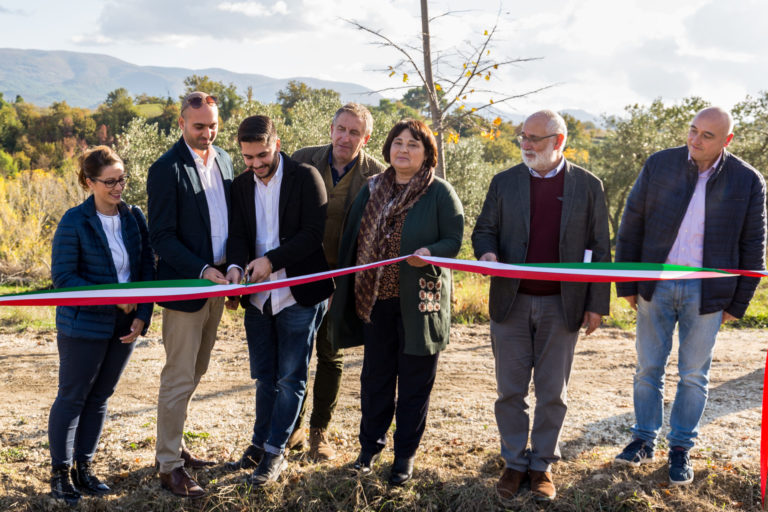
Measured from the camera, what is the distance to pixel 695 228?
155 inches

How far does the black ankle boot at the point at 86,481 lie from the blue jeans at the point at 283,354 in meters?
1.09

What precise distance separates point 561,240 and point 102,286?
9.30ft

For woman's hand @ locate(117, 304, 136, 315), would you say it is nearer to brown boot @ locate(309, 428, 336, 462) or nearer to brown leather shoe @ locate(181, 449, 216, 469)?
brown leather shoe @ locate(181, 449, 216, 469)

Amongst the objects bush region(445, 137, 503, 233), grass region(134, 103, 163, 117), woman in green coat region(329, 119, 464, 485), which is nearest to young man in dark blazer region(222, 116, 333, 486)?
woman in green coat region(329, 119, 464, 485)

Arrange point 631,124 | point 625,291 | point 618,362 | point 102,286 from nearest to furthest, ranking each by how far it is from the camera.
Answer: point 102,286
point 625,291
point 618,362
point 631,124

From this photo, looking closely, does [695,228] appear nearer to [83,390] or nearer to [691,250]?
[691,250]

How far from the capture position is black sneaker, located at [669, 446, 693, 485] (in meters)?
3.92

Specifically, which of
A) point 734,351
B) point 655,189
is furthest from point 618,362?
point 655,189

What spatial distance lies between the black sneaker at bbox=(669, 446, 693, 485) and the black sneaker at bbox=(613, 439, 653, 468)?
0.19m

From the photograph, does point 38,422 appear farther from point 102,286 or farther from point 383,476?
point 383,476

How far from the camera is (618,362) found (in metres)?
7.28

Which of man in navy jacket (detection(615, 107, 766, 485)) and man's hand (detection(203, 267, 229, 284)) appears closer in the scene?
man's hand (detection(203, 267, 229, 284))

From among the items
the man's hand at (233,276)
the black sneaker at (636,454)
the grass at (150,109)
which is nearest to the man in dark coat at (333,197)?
the man's hand at (233,276)

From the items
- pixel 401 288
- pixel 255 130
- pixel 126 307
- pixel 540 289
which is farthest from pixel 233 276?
pixel 540 289
